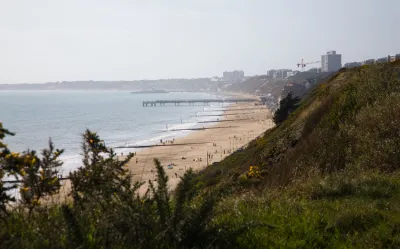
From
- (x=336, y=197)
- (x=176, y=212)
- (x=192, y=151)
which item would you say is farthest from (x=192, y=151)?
(x=176, y=212)

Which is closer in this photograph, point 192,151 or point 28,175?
point 28,175

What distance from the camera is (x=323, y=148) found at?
361 inches

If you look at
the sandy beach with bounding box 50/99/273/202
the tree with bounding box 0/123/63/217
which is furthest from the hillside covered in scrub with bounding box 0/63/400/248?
the sandy beach with bounding box 50/99/273/202

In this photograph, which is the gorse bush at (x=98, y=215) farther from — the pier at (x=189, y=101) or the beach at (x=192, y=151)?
the pier at (x=189, y=101)

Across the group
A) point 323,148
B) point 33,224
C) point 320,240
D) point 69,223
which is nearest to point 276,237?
point 320,240

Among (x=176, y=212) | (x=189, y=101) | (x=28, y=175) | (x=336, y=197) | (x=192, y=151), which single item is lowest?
(x=192, y=151)

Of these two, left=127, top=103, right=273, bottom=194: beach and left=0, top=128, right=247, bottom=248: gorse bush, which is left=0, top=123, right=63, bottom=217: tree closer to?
left=0, top=128, right=247, bottom=248: gorse bush

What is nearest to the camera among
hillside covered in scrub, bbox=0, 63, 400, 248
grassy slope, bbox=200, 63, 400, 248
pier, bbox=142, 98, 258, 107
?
hillside covered in scrub, bbox=0, 63, 400, 248

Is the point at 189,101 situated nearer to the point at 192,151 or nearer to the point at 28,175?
the point at 192,151

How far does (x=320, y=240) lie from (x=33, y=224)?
242 centimetres

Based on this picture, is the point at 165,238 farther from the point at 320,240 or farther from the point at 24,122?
the point at 24,122

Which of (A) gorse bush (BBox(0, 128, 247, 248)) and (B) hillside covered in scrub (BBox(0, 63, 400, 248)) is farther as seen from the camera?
(B) hillside covered in scrub (BBox(0, 63, 400, 248))

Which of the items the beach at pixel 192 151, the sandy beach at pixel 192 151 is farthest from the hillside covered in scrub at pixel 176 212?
the beach at pixel 192 151

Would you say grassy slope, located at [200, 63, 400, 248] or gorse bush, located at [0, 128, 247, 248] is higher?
gorse bush, located at [0, 128, 247, 248]
